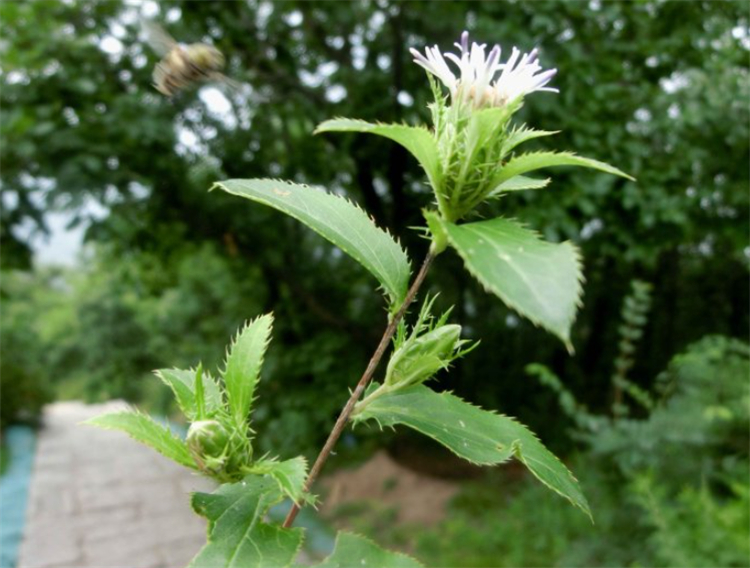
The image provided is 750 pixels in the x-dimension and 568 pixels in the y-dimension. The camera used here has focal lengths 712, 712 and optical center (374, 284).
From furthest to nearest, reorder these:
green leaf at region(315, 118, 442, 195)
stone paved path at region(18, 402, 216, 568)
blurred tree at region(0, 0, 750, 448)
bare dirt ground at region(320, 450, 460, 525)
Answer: bare dirt ground at region(320, 450, 460, 525)
stone paved path at region(18, 402, 216, 568)
blurred tree at region(0, 0, 750, 448)
green leaf at region(315, 118, 442, 195)

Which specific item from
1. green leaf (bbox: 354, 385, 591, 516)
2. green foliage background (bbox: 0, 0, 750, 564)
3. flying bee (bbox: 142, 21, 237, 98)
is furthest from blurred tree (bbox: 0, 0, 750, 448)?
green leaf (bbox: 354, 385, 591, 516)

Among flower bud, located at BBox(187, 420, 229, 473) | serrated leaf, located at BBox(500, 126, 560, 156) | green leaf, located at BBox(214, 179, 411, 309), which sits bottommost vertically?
flower bud, located at BBox(187, 420, 229, 473)

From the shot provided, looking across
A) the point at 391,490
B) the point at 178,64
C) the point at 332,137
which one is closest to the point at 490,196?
the point at 178,64

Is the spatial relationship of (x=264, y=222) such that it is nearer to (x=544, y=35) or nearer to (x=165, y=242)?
(x=165, y=242)

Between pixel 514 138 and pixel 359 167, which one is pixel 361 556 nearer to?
pixel 514 138

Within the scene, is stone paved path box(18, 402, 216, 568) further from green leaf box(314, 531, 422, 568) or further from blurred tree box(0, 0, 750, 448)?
green leaf box(314, 531, 422, 568)

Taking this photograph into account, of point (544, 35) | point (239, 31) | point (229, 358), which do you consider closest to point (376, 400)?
point (229, 358)
